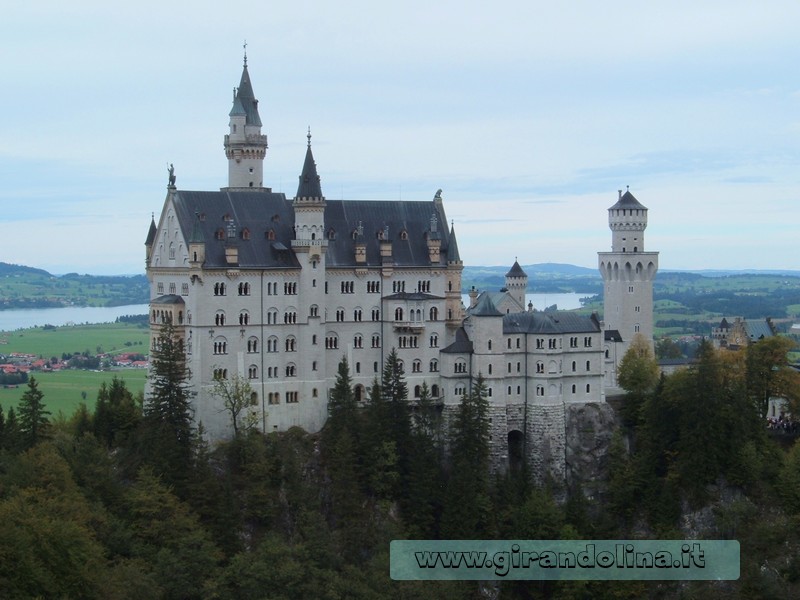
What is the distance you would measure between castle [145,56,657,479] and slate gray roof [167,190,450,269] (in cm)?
11

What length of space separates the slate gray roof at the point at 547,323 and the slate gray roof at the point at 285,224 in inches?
349

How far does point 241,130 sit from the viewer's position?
116m

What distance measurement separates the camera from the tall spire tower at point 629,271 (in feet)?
425

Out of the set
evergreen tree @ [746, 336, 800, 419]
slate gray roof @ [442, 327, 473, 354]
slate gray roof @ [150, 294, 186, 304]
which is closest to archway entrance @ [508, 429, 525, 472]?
slate gray roof @ [442, 327, 473, 354]

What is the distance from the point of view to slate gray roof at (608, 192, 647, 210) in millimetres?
129625

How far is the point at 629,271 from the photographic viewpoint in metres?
130

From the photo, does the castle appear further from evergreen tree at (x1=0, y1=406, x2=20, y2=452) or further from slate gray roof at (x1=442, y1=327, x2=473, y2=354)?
evergreen tree at (x1=0, y1=406, x2=20, y2=452)

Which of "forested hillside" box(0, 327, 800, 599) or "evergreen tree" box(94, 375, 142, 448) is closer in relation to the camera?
"forested hillside" box(0, 327, 800, 599)

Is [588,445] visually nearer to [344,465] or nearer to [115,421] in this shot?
[344,465]

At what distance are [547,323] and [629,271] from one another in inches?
916

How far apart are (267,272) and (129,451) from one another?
59.0ft

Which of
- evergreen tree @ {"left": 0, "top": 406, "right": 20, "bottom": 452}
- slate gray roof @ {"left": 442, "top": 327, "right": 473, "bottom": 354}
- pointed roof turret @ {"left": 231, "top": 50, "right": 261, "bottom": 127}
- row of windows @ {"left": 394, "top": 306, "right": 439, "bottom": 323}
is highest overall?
pointed roof turret @ {"left": 231, "top": 50, "right": 261, "bottom": 127}

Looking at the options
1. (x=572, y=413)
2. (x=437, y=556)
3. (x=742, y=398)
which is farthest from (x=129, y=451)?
(x=742, y=398)

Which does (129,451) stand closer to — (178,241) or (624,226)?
(178,241)
